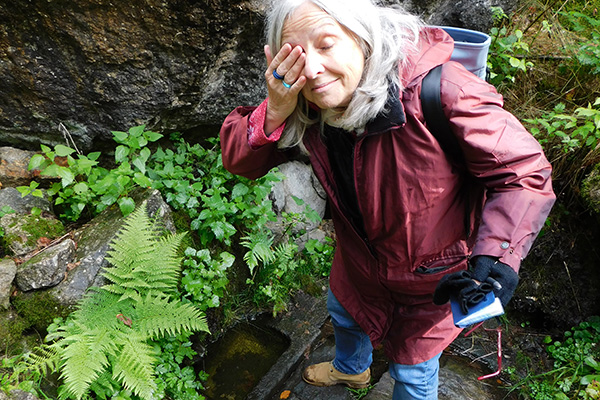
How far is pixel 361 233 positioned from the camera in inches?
96.6

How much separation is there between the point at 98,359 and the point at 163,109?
7.26 ft

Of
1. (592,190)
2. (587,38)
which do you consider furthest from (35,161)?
(587,38)

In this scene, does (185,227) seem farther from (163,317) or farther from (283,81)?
(283,81)

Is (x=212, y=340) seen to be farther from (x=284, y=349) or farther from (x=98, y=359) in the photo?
(x=98, y=359)

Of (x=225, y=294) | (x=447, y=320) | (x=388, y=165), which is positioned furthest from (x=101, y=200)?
(x=447, y=320)

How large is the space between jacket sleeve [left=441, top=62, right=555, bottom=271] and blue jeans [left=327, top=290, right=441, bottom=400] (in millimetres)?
1109

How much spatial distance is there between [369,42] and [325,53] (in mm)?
227

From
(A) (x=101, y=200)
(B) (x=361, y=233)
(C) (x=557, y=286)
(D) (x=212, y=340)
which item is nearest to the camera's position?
(B) (x=361, y=233)

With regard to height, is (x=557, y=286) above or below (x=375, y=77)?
below

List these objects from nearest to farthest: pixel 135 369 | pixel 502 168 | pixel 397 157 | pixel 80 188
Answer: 1. pixel 502 168
2. pixel 397 157
3. pixel 135 369
4. pixel 80 188

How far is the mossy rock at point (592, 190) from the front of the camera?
12.3ft

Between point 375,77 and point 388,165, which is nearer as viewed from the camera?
point 375,77

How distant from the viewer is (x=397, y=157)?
6.82 feet

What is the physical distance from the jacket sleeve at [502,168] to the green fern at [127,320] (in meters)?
2.04
